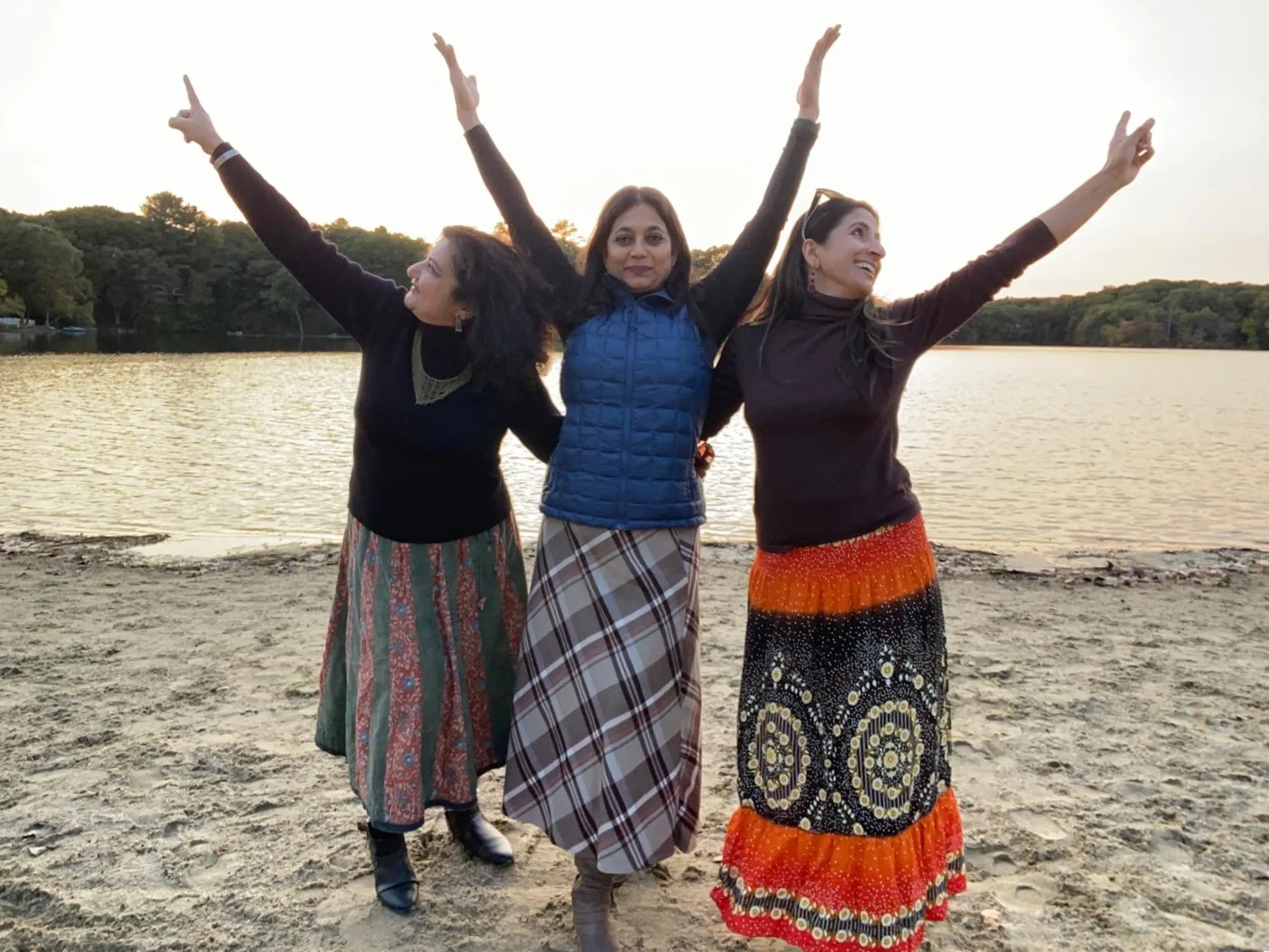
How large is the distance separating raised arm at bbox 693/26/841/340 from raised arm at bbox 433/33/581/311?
466mm

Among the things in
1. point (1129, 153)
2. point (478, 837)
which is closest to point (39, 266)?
point (478, 837)

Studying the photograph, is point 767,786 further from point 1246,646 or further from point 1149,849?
point 1246,646

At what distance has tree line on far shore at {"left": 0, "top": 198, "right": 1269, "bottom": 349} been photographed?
243ft

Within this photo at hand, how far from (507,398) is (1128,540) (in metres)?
9.47

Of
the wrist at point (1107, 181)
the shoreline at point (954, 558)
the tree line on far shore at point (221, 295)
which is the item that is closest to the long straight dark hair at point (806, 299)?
the wrist at point (1107, 181)

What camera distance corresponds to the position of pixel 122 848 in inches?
126

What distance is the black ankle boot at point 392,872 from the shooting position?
291 cm

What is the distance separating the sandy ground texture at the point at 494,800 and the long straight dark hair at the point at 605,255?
1.82 m

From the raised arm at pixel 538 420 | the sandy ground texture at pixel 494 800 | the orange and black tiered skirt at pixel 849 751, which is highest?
the raised arm at pixel 538 420

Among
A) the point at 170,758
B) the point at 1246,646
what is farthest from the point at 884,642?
the point at 1246,646

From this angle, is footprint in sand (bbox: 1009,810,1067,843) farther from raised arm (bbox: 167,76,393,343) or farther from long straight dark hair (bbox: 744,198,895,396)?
raised arm (bbox: 167,76,393,343)

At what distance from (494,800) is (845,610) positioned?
1.92 m

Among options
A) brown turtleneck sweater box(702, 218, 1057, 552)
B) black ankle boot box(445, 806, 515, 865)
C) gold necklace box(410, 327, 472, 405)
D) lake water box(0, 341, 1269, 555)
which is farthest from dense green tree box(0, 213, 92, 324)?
brown turtleneck sweater box(702, 218, 1057, 552)

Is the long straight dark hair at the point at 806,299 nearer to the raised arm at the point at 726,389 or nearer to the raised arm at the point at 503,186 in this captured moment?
the raised arm at the point at 726,389
